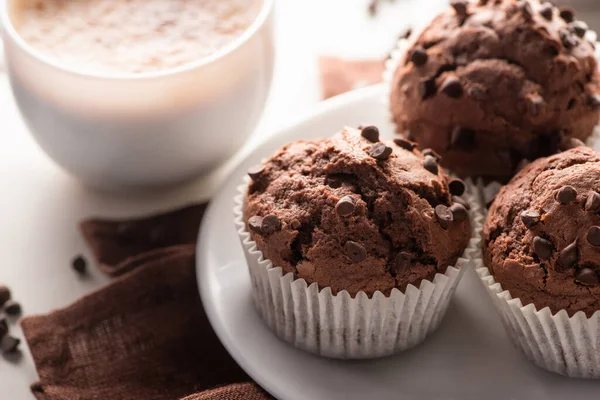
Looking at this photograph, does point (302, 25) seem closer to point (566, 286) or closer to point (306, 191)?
point (306, 191)

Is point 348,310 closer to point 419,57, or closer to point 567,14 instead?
point 419,57

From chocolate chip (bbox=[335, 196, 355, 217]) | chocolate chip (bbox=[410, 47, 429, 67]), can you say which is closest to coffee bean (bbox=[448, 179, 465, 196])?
chocolate chip (bbox=[335, 196, 355, 217])

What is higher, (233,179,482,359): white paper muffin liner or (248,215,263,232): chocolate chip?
(248,215,263,232): chocolate chip

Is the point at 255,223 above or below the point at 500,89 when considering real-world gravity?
below

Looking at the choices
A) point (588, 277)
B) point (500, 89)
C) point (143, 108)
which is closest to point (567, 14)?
point (500, 89)

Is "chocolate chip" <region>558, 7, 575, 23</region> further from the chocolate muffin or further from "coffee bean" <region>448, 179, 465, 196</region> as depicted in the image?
"coffee bean" <region>448, 179, 465, 196</region>

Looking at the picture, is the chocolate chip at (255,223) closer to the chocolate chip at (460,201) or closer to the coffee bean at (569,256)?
the chocolate chip at (460,201)
